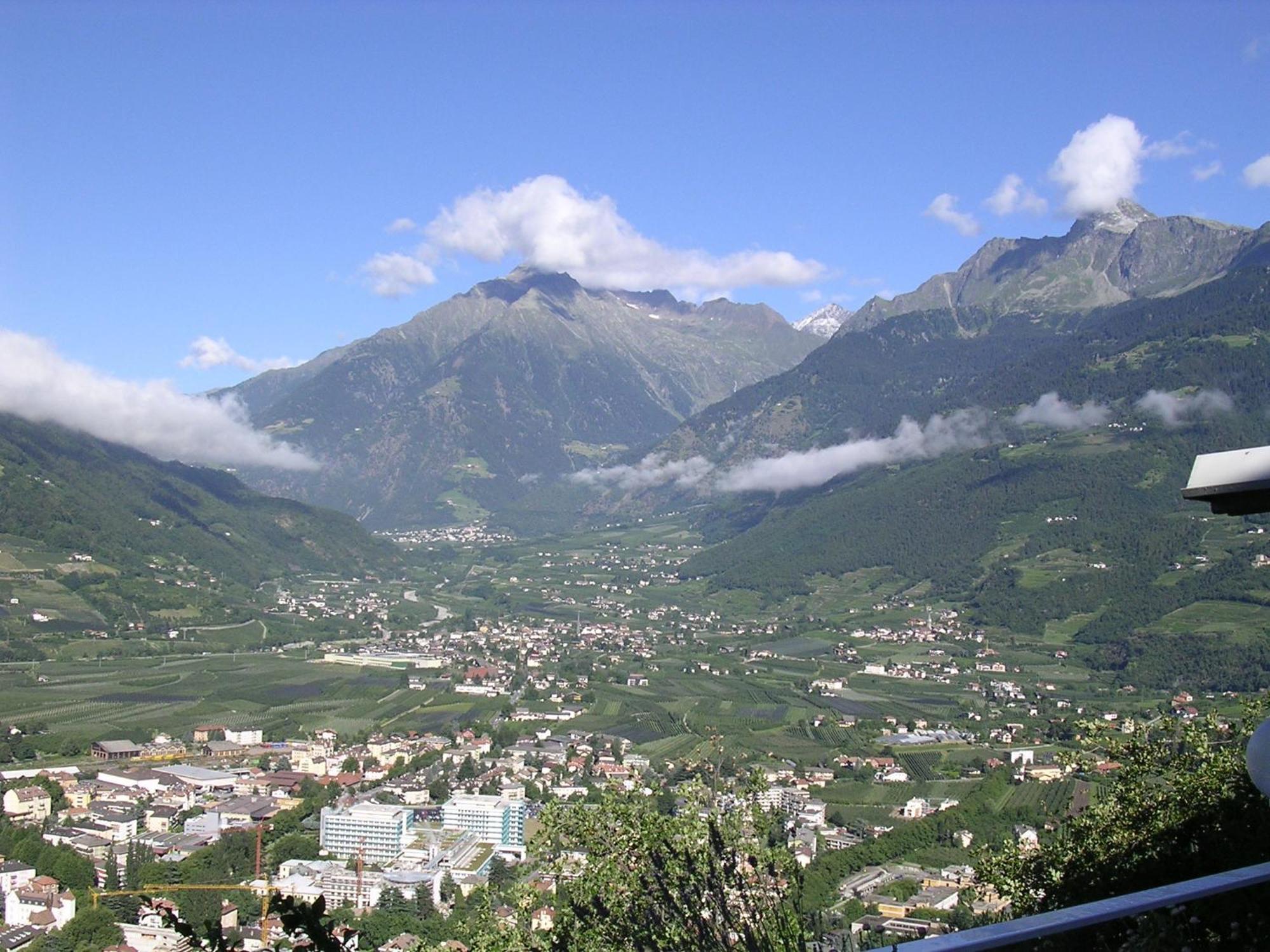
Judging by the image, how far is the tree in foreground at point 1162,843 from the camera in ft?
9.71

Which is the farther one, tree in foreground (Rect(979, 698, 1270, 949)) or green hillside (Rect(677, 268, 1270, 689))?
green hillside (Rect(677, 268, 1270, 689))

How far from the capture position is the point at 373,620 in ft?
213

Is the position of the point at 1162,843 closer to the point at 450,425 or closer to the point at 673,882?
the point at 673,882

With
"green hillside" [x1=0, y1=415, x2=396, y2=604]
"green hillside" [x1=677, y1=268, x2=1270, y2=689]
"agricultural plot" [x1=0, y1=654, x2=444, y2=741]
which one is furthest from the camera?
"green hillside" [x1=0, y1=415, x2=396, y2=604]

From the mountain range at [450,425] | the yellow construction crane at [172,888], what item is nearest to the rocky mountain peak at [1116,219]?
the mountain range at [450,425]

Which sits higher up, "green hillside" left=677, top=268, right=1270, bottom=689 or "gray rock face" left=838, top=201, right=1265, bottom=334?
"gray rock face" left=838, top=201, right=1265, bottom=334

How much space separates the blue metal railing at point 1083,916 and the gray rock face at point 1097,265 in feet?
460

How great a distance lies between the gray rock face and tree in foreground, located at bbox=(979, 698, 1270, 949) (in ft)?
440

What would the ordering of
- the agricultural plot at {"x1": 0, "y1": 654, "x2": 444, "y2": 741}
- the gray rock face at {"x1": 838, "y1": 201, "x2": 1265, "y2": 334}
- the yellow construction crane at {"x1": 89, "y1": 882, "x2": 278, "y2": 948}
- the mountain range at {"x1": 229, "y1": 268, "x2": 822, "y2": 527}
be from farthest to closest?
the mountain range at {"x1": 229, "y1": 268, "x2": 822, "y2": 527} < the gray rock face at {"x1": 838, "y1": 201, "x2": 1265, "y2": 334} < the agricultural plot at {"x1": 0, "y1": 654, "x2": 444, "y2": 741} < the yellow construction crane at {"x1": 89, "y1": 882, "x2": 278, "y2": 948}

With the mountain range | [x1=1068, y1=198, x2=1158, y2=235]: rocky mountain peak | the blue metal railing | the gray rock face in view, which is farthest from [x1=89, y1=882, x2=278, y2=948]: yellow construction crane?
[x1=1068, y1=198, x2=1158, y2=235]: rocky mountain peak

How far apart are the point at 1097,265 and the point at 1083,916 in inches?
6573

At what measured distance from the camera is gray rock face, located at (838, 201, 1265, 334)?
141500mm

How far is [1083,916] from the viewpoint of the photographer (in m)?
2.71

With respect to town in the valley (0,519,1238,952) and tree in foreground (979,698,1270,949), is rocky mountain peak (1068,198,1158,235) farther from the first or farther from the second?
tree in foreground (979,698,1270,949)
